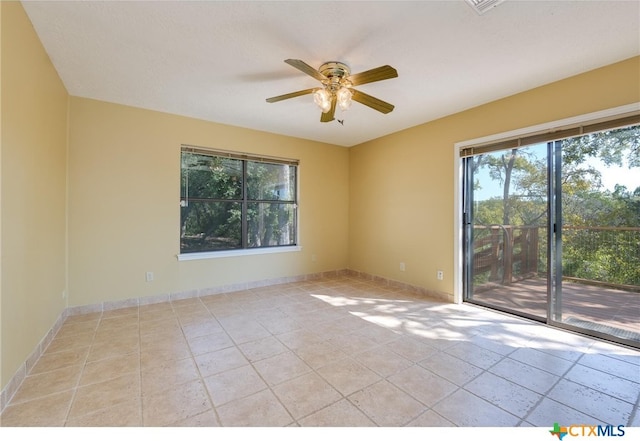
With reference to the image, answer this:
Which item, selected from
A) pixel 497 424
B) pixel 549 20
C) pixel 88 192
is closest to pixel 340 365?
pixel 497 424

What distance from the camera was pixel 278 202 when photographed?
4.61 metres

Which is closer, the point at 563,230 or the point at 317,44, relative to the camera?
the point at 317,44

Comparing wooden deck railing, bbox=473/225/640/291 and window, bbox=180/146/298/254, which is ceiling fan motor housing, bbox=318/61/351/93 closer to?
window, bbox=180/146/298/254

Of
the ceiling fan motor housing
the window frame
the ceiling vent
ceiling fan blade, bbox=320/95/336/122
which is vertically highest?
the ceiling vent

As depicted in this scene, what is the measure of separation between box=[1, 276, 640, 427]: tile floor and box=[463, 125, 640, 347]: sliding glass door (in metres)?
0.30

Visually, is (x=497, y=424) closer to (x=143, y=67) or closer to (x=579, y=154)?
(x=579, y=154)

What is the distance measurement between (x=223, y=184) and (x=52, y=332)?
2414 mm

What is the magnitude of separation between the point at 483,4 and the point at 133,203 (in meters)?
3.84

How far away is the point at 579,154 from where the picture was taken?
8.77 feet

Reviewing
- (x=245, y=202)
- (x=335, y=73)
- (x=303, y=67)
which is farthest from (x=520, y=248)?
(x=245, y=202)

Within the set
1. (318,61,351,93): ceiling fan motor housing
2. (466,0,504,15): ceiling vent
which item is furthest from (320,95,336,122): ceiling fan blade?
(466,0,504,15): ceiling vent

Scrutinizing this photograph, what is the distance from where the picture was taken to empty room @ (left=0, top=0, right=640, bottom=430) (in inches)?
69.0

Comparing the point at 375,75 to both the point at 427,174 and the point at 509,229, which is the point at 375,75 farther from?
the point at 509,229

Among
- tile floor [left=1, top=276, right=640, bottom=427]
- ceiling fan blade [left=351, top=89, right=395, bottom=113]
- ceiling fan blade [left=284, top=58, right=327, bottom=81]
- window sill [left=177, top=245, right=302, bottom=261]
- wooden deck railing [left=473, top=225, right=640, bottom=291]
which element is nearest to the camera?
tile floor [left=1, top=276, right=640, bottom=427]
